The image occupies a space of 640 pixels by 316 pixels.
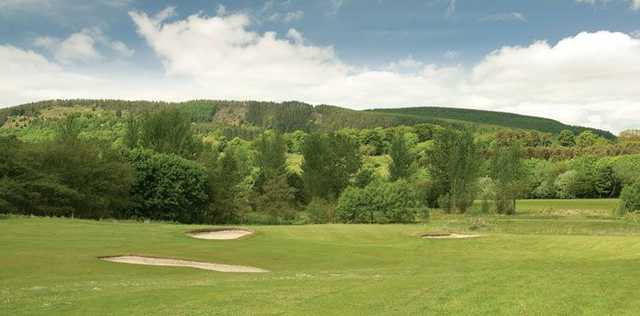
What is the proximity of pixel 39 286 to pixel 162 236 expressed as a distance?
58.0 ft

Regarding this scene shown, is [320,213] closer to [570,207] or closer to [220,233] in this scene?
[220,233]

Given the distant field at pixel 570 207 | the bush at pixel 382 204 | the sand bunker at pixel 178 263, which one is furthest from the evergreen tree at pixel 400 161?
the sand bunker at pixel 178 263

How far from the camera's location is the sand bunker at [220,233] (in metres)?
39.6

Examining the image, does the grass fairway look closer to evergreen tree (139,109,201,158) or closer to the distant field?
evergreen tree (139,109,201,158)

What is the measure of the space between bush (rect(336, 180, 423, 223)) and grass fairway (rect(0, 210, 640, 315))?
2191 centimetres

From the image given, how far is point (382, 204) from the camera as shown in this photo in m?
62.0

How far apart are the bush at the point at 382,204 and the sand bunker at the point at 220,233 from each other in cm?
2240

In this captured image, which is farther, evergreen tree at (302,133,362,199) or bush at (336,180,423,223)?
evergreen tree at (302,133,362,199)

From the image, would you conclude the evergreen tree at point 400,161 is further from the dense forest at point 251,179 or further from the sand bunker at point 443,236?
the sand bunker at point 443,236

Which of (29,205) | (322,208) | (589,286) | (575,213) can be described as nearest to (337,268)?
(589,286)

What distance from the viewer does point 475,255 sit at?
31.9 metres

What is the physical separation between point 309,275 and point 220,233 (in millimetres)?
21525

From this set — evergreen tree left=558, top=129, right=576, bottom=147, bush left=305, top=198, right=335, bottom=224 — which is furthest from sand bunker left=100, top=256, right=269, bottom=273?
evergreen tree left=558, top=129, right=576, bottom=147

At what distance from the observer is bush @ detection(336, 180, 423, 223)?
6178 cm
